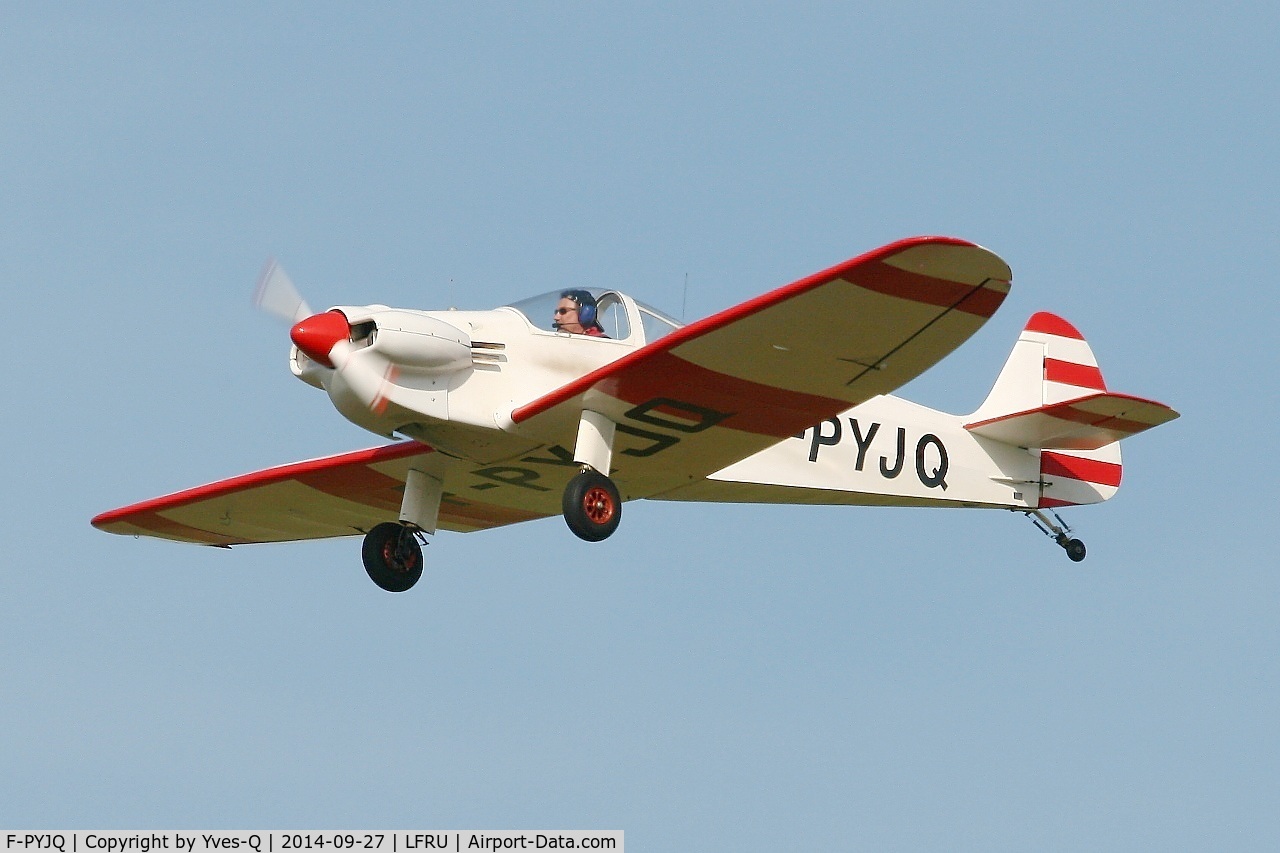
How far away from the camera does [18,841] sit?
1177 cm

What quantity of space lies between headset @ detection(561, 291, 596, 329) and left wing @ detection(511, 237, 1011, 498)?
31.3 inches

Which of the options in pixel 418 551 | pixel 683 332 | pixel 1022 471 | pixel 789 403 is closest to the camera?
pixel 683 332

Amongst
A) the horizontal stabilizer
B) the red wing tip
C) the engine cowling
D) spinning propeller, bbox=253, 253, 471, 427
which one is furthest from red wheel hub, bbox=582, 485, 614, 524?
the red wing tip

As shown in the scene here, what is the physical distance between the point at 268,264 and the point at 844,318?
4260mm

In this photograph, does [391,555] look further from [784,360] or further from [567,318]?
[784,360]

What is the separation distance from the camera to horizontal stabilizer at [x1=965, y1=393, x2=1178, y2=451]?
15.9 metres

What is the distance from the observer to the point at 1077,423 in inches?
671

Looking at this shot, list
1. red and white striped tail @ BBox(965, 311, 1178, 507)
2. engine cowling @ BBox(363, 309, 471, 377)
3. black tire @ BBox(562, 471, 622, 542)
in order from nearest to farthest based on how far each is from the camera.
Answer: engine cowling @ BBox(363, 309, 471, 377) → black tire @ BBox(562, 471, 622, 542) → red and white striped tail @ BBox(965, 311, 1178, 507)

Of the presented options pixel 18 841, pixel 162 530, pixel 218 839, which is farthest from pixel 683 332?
pixel 162 530

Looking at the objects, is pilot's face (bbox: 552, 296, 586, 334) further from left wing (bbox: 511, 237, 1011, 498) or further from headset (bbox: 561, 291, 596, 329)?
left wing (bbox: 511, 237, 1011, 498)

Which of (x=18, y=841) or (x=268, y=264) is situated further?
(x=268, y=264)

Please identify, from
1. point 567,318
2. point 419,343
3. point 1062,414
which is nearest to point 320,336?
point 419,343

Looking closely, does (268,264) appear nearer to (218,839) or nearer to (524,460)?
(524,460)

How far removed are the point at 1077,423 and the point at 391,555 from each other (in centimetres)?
641
